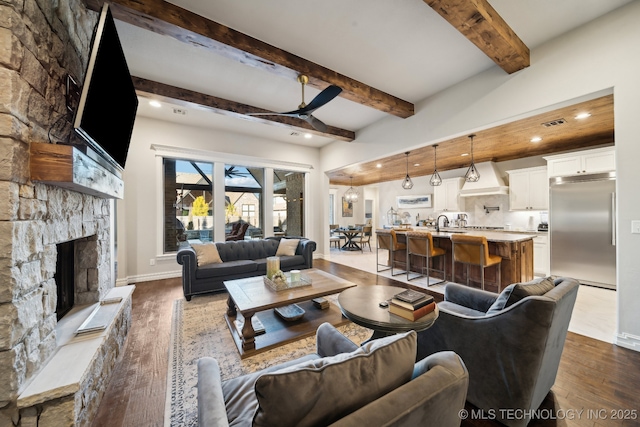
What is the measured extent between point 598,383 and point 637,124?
2256 mm

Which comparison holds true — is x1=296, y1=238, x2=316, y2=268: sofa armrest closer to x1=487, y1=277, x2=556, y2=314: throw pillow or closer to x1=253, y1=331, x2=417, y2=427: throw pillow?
x1=487, y1=277, x2=556, y2=314: throw pillow

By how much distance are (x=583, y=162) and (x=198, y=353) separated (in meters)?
6.34

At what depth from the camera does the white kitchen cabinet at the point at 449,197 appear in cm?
663

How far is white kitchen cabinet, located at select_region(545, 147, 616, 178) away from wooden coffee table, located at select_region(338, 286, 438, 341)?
15.1ft

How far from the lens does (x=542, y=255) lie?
15.8ft

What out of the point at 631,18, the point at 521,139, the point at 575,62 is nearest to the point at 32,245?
the point at 575,62

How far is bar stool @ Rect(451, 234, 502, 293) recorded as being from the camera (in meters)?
3.43

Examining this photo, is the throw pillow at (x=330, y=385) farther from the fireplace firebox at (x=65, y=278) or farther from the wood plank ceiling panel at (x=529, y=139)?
the wood plank ceiling panel at (x=529, y=139)

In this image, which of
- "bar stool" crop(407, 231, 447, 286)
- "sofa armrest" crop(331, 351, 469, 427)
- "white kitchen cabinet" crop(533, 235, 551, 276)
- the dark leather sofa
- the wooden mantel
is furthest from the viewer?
"white kitchen cabinet" crop(533, 235, 551, 276)

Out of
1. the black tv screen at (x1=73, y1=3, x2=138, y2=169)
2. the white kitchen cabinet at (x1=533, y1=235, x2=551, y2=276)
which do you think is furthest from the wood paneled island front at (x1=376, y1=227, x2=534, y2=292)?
the black tv screen at (x1=73, y1=3, x2=138, y2=169)

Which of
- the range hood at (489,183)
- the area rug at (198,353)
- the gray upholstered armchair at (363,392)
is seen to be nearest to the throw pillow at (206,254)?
the area rug at (198,353)

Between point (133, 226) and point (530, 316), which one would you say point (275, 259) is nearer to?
point (530, 316)

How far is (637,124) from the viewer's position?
85.0 inches

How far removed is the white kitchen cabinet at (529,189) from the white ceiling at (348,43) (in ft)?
11.0
